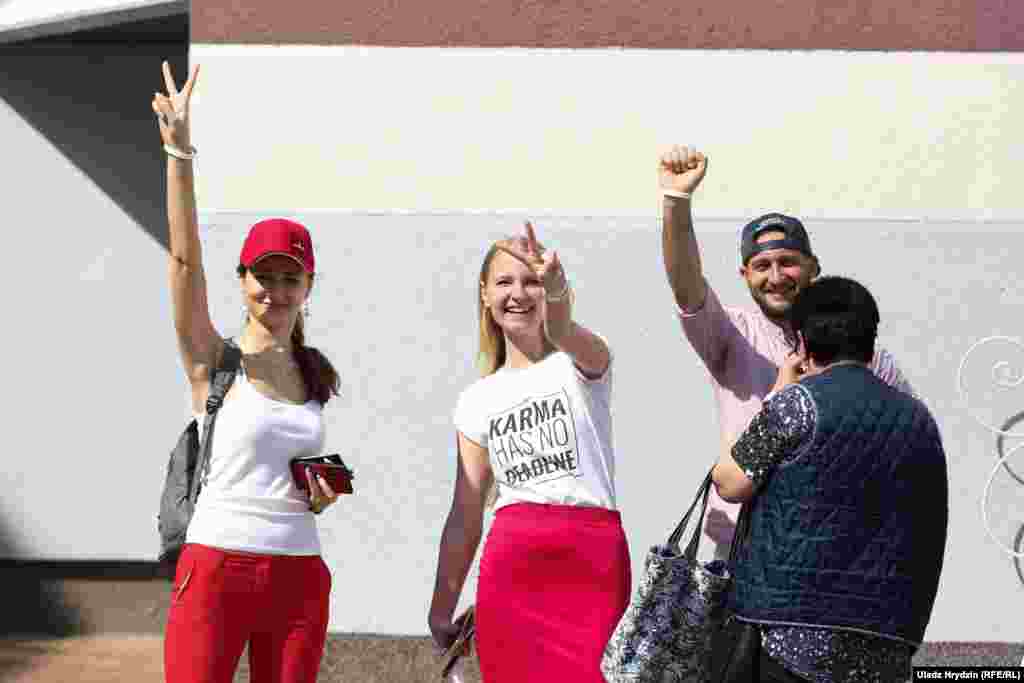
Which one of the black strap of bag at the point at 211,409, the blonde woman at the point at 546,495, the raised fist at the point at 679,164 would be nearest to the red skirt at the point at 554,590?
the blonde woman at the point at 546,495

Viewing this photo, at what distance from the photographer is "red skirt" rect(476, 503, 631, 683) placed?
160 inches

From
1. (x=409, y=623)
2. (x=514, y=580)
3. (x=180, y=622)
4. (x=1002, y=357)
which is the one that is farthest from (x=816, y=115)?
(x=180, y=622)

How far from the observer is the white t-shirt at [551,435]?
4.11 metres

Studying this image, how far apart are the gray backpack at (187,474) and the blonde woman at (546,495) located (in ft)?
2.25

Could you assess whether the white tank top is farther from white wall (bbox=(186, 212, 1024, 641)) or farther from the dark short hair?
white wall (bbox=(186, 212, 1024, 641))

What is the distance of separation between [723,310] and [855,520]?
3.53ft

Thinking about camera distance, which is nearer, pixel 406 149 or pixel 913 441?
pixel 913 441

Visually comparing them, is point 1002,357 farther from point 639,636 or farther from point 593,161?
point 639,636

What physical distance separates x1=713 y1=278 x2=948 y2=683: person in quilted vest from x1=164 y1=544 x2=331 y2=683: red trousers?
1201 millimetres

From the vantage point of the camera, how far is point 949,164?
6750mm

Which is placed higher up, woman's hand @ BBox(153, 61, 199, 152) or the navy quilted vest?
woman's hand @ BBox(153, 61, 199, 152)

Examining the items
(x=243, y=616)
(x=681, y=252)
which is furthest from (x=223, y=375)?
(x=681, y=252)

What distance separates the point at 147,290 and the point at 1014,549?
4999 mm

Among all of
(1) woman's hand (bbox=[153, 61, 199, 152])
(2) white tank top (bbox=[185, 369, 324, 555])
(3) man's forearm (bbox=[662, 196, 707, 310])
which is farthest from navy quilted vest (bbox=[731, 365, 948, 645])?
(1) woman's hand (bbox=[153, 61, 199, 152])
